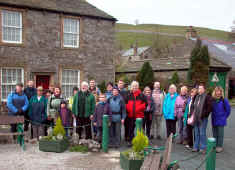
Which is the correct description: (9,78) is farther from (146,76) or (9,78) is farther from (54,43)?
(146,76)

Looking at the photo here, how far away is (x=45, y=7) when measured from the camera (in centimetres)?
1436

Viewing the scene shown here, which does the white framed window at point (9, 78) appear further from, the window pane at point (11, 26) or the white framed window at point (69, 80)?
the white framed window at point (69, 80)

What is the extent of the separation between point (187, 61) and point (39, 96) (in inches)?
726

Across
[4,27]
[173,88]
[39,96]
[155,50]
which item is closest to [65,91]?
[4,27]

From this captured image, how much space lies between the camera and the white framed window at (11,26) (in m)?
13.4

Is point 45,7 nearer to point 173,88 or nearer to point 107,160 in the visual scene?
point 173,88

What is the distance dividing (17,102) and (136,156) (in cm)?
435

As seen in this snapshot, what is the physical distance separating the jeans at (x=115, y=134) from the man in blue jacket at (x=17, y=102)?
9.20ft

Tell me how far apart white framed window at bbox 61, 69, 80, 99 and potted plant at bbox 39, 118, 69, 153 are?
8461 millimetres

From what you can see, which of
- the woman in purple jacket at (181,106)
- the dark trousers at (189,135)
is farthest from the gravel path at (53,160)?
the woman in purple jacket at (181,106)

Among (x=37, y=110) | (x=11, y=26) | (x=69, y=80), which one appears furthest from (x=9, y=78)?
(x=37, y=110)

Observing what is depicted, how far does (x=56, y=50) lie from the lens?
49.3ft

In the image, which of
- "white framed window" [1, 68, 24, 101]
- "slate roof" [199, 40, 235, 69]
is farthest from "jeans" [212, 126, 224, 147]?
"slate roof" [199, 40, 235, 69]

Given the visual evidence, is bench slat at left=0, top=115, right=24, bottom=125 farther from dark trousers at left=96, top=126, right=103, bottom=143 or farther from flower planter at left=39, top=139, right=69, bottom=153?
dark trousers at left=96, top=126, right=103, bottom=143
